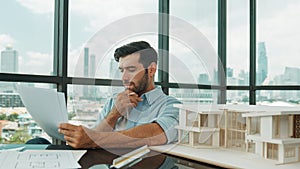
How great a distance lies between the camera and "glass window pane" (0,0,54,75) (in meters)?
2.44

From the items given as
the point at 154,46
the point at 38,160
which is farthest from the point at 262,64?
the point at 38,160

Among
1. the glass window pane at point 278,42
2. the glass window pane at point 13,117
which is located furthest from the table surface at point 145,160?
the glass window pane at point 278,42

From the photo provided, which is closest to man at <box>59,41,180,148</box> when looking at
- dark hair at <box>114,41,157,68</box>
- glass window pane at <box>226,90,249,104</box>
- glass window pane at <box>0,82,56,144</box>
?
dark hair at <box>114,41,157,68</box>

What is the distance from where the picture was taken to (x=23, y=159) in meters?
0.90

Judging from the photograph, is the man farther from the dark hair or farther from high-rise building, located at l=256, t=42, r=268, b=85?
high-rise building, located at l=256, t=42, r=268, b=85

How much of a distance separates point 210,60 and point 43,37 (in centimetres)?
179

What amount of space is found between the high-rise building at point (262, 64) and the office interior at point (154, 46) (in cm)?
1

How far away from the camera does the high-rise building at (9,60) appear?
2.37 m

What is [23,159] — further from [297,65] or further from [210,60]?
[297,65]

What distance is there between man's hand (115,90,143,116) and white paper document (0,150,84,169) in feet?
0.83

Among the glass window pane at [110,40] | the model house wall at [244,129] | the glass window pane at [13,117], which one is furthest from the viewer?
the glass window pane at [13,117]

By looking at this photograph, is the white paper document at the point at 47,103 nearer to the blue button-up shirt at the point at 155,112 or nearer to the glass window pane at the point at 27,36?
the blue button-up shirt at the point at 155,112

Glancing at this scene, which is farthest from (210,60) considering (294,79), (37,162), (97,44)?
(294,79)

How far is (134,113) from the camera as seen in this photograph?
119cm
